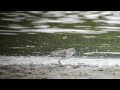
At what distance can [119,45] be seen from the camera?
131 inches

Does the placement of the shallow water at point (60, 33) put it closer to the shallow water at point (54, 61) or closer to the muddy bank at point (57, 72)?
the shallow water at point (54, 61)

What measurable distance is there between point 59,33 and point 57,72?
62 cm

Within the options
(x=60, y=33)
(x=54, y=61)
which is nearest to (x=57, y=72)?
(x=54, y=61)

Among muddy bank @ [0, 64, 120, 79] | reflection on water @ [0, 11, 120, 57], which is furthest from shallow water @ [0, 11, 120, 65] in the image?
muddy bank @ [0, 64, 120, 79]

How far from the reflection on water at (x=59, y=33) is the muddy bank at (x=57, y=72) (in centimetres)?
22

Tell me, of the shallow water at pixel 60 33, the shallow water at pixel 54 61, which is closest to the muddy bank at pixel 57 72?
the shallow water at pixel 54 61

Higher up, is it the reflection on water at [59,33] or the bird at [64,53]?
the reflection on water at [59,33]

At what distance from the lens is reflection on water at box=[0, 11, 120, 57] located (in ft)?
10.7

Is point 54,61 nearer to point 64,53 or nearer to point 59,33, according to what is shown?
point 64,53

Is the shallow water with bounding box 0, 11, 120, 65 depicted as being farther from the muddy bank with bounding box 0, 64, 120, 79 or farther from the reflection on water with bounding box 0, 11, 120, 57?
the muddy bank with bounding box 0, 64, 120, 79

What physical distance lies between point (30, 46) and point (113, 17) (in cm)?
113

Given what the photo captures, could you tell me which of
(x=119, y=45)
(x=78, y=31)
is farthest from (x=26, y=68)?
(x=119, y=45)

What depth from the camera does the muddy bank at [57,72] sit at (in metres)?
2.88
